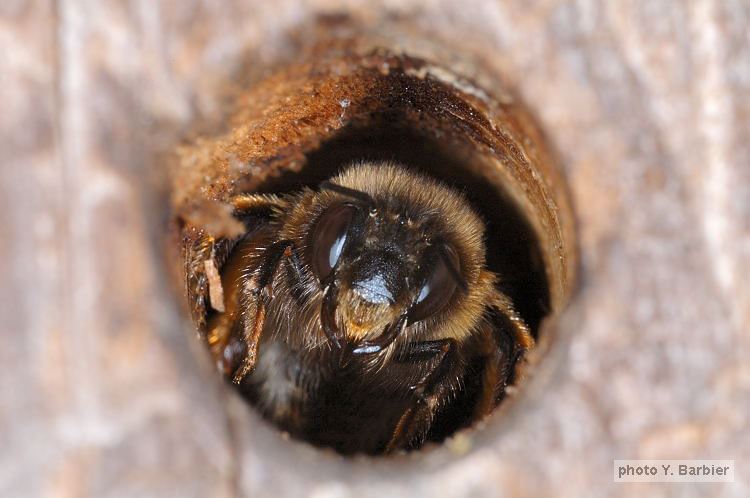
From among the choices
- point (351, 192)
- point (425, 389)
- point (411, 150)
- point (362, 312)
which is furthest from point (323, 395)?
point (411, 150)

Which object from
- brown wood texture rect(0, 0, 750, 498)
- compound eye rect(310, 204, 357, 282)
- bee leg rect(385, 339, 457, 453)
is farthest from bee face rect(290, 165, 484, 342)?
brown wood texture rect(0, 0, 750, 498)

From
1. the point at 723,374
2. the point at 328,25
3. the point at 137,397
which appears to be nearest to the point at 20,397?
the point at 137,397

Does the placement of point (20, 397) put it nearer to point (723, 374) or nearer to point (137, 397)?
point (137, 397)

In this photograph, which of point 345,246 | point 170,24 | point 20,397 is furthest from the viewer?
point 345,246

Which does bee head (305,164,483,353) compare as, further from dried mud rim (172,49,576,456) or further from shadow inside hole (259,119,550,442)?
shadow inside hole (259,119,550,442)

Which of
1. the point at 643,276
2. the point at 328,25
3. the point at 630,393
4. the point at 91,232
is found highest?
the point at 328,25
